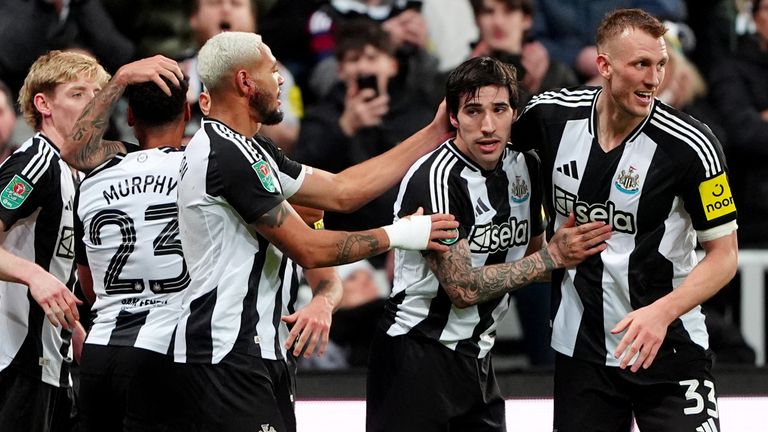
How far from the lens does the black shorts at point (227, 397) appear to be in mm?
4508

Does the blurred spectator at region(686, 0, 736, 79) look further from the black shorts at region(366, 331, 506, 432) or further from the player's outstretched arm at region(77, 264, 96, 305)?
the player's outstretched arm at region(77, 264, 96, 305)

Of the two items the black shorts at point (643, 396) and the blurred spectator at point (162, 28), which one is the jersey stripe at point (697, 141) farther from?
the blurred spectator at point (162, 28)

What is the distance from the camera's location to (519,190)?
5094 millimetres

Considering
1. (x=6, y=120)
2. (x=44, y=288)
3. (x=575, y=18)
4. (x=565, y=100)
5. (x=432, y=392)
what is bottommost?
(x=432, y=392)

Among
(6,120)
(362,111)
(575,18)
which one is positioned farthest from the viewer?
(575,18)

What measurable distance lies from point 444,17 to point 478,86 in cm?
387

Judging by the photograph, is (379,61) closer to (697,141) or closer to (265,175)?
(697,141)

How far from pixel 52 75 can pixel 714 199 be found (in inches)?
106

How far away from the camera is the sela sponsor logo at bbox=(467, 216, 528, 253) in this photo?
501cm

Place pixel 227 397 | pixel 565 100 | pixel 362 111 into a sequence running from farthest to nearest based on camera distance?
pixel 362 111
pixel 565 100
pixel 227 397

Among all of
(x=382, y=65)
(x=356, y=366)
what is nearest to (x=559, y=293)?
(x=356, y=366)

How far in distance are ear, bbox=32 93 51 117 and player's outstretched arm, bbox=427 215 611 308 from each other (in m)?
1.73

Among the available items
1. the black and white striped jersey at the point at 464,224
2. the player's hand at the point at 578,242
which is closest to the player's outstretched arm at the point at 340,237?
the black and white striped jersey at the point at 464,224

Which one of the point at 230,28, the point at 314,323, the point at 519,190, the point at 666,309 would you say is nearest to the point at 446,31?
the point at 230,28
